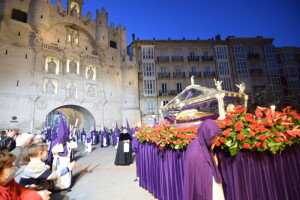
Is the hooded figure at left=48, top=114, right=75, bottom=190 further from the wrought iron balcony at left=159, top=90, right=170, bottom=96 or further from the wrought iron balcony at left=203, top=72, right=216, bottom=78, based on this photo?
the wrought iron balcony at left=203, top=72, right=216, bottom=78

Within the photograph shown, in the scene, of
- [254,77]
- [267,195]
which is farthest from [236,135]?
[254,77]

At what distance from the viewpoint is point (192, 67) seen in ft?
95.0

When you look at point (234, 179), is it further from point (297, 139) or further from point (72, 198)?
point (72, 198)

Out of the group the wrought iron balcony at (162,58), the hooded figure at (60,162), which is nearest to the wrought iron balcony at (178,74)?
the wrought iron balcony at (162,58)

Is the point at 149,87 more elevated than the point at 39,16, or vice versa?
the point at 39,16

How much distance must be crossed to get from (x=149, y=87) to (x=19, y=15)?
20079mm

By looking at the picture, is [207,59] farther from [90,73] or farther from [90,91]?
[90,91]

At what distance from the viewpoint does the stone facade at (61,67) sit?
1783 cm

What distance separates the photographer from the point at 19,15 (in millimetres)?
19484

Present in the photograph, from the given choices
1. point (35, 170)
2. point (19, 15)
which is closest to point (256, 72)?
point (35, 170)

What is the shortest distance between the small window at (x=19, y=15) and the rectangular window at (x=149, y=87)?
61.2 feet

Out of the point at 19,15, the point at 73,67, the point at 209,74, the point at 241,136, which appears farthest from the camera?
the point at 209,74

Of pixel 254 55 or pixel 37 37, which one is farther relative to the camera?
pixel 254 55

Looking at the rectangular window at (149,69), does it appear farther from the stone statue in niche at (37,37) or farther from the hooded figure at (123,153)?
the hooded figure at (123,153)
